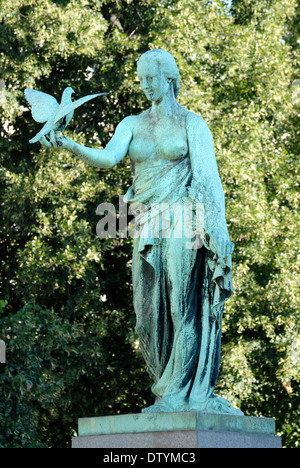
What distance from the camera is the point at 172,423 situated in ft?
18.3

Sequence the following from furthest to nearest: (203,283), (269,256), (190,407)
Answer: (269,256)
(203,283)
(190,407)

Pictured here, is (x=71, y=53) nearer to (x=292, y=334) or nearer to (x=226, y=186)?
(x=226, y=186)

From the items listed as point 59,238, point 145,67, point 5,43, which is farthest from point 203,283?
point 5,43

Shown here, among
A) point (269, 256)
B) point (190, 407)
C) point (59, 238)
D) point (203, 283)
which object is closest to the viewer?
point (190, 407)

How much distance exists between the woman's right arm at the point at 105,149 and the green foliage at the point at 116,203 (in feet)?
26.1

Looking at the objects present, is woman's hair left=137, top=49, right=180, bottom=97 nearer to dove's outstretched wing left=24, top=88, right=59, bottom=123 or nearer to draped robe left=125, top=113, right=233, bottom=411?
draped robe left=125, top=113, right=233, bottom=411

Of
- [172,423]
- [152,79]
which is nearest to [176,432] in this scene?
[172,423]

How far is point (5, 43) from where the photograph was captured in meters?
15.6

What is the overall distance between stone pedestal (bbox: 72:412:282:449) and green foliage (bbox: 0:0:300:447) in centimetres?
837

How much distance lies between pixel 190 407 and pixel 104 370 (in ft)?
33.7

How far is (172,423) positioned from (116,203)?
10.5 metres

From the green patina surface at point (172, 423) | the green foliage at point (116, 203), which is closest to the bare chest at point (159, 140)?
the green patina surface at point (172, 423)

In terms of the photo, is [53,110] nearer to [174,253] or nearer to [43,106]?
[43,106]

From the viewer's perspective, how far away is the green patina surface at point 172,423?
5523 millimetres
